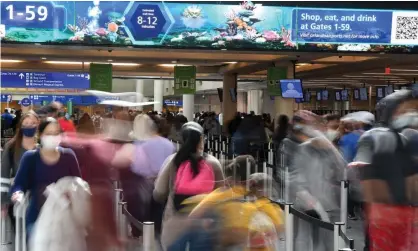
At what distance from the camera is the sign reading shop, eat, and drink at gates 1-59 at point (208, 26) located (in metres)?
15.1

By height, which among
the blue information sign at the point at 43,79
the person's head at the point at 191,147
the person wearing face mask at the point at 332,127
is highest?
the blue information sign at the point at 43,79

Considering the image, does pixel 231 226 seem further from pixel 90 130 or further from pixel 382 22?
pixel 382 22

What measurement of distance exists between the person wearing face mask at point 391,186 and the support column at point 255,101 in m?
38.2

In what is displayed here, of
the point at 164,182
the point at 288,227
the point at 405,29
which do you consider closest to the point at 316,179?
the point at 288,227

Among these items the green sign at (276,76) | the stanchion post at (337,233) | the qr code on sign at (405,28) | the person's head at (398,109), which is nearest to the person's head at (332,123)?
the stanchion post at (337,233)

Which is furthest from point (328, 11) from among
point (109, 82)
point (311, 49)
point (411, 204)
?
point (411, 204)

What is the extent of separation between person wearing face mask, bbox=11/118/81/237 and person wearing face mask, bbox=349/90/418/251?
8.06ft

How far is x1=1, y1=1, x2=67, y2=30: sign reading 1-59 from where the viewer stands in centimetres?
1466

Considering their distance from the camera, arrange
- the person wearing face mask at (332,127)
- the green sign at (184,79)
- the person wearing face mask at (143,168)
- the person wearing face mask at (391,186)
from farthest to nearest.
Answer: the green sign at (184,79) < the person wearing face mask at (332,127) < the person wearing face mask at (143,168) < the person wearing face mask at (391,186)

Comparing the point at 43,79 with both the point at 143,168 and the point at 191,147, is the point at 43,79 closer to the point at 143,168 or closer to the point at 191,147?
the point at 143,168

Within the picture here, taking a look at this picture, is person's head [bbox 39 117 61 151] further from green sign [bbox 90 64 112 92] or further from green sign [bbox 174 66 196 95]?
green sign [bbox 174 66 196 95]

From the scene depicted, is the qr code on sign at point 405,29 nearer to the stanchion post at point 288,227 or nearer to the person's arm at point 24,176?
the stanchion post at point 288,227

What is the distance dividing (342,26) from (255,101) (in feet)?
91.7

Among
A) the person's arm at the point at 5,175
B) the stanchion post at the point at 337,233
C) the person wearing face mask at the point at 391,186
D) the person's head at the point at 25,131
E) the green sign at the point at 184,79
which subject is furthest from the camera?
the green sign at the point at 184,79
